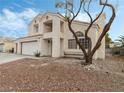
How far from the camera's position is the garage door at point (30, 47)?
2419 cm

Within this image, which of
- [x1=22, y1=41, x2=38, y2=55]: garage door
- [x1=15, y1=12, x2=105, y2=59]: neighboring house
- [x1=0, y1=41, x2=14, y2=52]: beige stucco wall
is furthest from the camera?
[x1=0, y1=41, x2=14, y2=52]: beige stucco wall

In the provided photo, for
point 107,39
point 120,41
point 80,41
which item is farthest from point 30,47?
point 107,39

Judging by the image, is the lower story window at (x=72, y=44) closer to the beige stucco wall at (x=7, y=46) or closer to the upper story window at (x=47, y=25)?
the upper story window at (x=47, y=25)

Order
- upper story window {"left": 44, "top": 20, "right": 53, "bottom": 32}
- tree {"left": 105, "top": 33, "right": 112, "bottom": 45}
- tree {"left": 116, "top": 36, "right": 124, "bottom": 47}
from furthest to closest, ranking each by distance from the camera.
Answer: tree {"left": 105, "top": 33, "right": 112, "bottom": 45}
tree {"left": 116, "top": 36, "right": 124, "bottom": 47}
upper story window {"left": 44, "top": 20, "right": 53, "bottom": 32}

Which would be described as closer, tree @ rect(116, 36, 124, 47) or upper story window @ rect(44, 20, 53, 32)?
upper story window @ rect(44, 20, 53, 32)

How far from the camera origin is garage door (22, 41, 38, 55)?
79.4ft

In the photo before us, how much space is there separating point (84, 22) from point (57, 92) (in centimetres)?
1553

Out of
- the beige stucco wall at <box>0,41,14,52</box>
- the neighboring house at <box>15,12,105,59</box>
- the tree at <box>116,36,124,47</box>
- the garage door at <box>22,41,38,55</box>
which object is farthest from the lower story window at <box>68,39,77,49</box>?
the beige stucco wall at <box>0,41,14,52</box>

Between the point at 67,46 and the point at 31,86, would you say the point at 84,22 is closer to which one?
the point at 67,46

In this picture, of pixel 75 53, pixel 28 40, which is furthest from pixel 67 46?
pixel 28 40

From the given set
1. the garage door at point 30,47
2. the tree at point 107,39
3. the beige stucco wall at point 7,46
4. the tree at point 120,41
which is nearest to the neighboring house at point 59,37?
the garage door at point 30,47

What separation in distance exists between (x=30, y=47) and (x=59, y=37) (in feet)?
21.7

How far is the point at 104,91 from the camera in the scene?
6805 mm

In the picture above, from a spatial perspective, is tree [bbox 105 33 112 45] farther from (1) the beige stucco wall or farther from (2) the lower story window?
(1) the beige stucco wall
